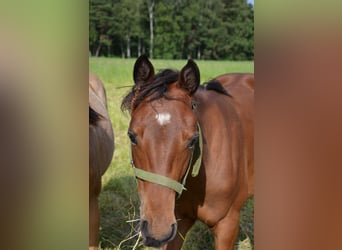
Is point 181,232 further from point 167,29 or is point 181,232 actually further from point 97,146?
point 167,29

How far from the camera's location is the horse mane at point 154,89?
2.95 ft

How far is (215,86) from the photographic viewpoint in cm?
108

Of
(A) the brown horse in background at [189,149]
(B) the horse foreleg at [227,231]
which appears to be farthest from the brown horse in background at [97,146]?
(B) the horse foreleg at [227,231]

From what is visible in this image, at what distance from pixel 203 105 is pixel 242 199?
28 centimetres

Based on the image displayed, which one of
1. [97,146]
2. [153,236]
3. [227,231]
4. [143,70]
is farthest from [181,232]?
[143,70]

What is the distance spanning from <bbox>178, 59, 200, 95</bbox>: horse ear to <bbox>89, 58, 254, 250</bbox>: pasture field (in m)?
0.06

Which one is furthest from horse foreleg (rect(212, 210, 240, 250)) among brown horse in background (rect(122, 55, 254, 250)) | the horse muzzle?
the horse muzzle

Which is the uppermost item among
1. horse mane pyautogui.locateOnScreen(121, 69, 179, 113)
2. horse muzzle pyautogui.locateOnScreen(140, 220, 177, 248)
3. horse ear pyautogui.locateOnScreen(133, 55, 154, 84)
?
horse ear pyautogui.locateOnScreen(133, 55, 154, 84)

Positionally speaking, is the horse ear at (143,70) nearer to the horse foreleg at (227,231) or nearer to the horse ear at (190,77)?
the horse ear at (190,77)

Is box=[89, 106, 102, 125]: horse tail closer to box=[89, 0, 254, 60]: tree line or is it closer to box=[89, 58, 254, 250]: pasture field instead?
box=[89, 58, 254, 250]: pasture field

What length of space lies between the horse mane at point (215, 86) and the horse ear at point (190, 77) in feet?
0.45

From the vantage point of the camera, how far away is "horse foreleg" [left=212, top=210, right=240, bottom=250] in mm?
1052
